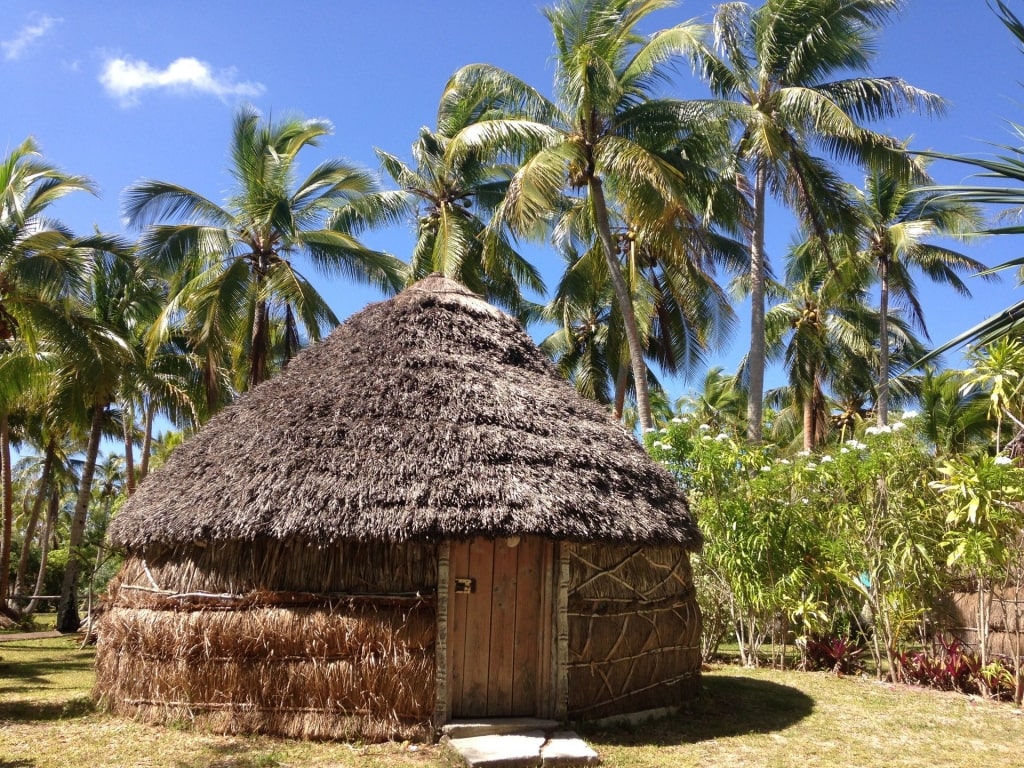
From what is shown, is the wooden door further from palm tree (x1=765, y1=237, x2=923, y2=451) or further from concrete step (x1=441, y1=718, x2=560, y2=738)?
palm tree (x1=765, y1=237, x2=923, y2=451)

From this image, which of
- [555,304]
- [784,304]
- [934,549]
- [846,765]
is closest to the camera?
[846,765]

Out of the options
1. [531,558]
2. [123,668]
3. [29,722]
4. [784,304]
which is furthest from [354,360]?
[784,304]

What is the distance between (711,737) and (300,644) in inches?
169

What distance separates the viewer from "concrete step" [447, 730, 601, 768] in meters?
6.95

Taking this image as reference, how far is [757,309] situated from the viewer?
16906mm

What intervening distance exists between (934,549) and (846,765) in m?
4.94

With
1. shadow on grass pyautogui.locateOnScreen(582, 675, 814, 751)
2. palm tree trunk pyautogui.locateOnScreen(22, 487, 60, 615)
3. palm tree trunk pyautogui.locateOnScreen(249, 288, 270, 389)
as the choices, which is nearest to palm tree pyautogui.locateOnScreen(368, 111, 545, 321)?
palm tree trunk pyautogui.locateOnScreen(249, 288, 270, 389)

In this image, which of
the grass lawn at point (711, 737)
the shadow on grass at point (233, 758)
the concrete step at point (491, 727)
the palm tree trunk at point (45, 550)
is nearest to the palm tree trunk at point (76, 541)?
the palm tree trunk at point (45, 550)

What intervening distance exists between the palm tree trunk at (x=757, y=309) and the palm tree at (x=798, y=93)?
0.07ft

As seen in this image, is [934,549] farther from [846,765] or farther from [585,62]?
[585,62]

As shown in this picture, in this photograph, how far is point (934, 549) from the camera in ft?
37.1

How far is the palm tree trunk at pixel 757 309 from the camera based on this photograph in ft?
54.5

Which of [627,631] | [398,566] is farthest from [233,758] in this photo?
[627,631]

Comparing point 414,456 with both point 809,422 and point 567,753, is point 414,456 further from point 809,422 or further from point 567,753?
point 809,422
